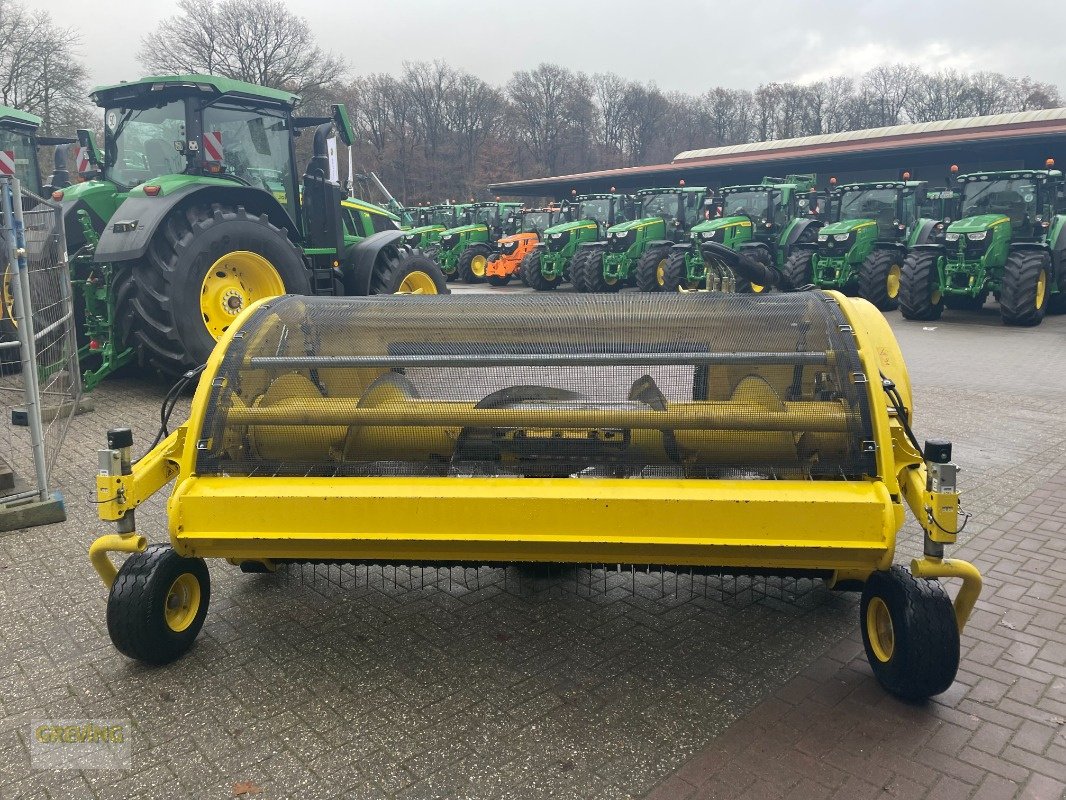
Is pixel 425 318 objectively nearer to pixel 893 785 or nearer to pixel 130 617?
pixel 130 617

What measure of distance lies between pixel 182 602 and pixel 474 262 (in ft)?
65.9

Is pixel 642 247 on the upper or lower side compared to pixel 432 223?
lower

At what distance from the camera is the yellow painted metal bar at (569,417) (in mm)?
2873

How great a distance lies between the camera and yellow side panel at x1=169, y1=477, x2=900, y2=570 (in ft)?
8.63

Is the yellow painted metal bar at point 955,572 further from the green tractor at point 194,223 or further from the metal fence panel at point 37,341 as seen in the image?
the green tractor at point 194,223

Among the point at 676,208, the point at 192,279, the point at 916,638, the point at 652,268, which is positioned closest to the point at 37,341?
the point at 192,279

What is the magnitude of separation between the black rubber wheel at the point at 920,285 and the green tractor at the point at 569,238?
25.3 ft

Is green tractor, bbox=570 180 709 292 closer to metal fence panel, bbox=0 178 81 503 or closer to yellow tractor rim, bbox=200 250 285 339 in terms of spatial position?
yellow tractor rim, bbox=200 250 285 339

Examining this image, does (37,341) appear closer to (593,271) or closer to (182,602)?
(182,602)

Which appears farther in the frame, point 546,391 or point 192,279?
point 192,279

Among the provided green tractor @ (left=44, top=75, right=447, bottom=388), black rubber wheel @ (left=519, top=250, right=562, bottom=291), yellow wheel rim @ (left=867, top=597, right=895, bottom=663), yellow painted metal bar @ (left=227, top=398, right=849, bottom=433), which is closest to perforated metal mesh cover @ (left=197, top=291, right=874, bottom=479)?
yellow painted metal bar @ (left=227, top=398, right=849, bottom=433)

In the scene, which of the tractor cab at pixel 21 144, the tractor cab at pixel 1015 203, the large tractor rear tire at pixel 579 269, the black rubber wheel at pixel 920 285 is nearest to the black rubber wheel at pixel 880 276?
the black rubber wheel at pixel 920 285

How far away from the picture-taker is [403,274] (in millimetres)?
9664

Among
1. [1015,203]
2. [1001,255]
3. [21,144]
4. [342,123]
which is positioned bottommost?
[1001,255]
